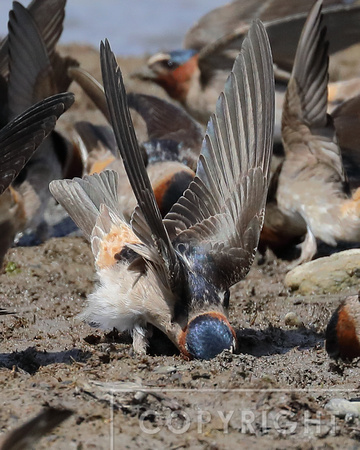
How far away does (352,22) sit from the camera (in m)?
7.48

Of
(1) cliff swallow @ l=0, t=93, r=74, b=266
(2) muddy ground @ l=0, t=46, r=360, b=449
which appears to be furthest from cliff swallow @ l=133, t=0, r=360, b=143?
(1) cliff swallow @ l=0, t=93, r=74, b=266

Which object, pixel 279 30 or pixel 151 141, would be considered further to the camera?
pixel 279 30

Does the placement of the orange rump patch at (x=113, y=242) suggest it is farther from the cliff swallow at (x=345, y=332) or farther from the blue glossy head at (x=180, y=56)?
the blue glossy head at (x=180, y=56)

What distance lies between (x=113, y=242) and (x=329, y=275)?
1.49 meters

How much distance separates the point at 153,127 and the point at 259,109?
3.03 metres

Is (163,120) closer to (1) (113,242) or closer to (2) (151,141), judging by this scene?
(2) (151,141)

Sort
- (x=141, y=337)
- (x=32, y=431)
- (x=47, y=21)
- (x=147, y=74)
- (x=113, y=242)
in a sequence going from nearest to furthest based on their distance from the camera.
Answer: (x=32, y=431)
(x=141, y=337)
(x=113, y=242)
(x=47, y=21)
(x=147, y=74)

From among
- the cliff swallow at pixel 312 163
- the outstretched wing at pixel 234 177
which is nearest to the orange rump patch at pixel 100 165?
the cliff swallow at pixel 312 163

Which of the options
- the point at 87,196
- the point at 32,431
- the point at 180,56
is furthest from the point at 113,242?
the point at 180,56

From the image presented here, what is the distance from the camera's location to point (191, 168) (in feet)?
22.0

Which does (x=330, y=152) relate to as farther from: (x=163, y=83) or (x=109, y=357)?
(x=163, y=83)

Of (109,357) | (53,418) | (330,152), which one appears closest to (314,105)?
(330,152)

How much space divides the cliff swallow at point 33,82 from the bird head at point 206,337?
324cm

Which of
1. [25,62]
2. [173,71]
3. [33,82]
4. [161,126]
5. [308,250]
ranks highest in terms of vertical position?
[173,71]
